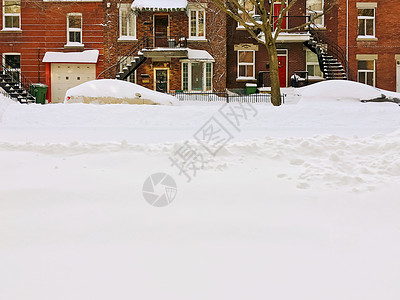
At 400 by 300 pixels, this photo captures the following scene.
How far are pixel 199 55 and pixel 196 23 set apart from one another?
2.63 metres

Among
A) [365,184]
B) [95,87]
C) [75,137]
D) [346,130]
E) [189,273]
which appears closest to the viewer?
[189,273]

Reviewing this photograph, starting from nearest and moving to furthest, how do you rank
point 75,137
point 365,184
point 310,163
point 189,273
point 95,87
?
point 189,273, point 365,184, point 310,163, point 75,137, point 95,87

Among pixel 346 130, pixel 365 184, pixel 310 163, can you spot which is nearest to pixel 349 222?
pixel 365 184

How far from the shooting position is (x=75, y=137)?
33.2 feet

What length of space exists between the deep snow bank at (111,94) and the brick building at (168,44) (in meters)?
11.7

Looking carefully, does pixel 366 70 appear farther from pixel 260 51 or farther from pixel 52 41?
pixel 52 41

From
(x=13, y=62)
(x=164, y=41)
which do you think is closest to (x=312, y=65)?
(x=164, y=41)

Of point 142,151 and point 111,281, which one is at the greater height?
point 142,151

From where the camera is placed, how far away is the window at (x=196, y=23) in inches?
1170

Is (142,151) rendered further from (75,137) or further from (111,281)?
(111,281)

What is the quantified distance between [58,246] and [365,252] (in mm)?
3633

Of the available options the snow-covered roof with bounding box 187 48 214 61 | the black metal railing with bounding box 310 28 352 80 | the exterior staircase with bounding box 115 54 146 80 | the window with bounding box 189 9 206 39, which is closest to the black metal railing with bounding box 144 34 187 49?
the snow-covered roof with bounding box 187 48 214 61

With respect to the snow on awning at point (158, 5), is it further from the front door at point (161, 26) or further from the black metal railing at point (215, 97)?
the black metal railing at point (215, 97)

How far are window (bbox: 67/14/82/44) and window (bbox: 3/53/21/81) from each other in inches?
146
